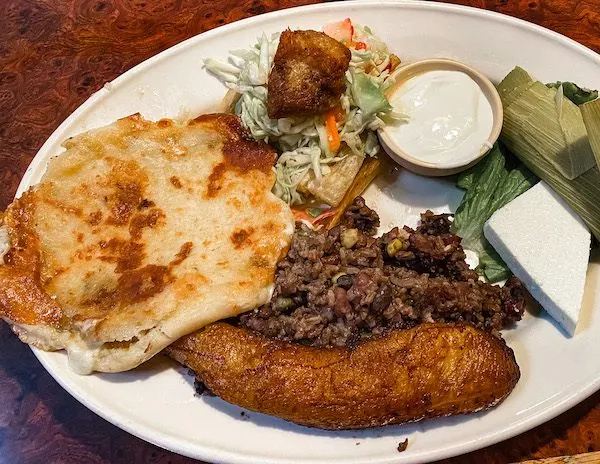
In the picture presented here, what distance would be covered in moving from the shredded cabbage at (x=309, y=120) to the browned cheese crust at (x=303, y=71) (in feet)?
Result: 0.60

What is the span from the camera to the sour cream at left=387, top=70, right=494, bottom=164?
3.20 m

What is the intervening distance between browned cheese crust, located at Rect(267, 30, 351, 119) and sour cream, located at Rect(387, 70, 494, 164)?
49 cm

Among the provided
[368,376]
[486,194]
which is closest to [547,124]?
[486,194]

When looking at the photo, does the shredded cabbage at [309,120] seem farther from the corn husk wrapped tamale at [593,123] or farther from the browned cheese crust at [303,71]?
the corn husk wrapped tamale at [593,123]

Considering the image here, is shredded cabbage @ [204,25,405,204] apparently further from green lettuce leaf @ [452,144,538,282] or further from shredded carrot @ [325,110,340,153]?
green lettuce leaf @ [452,144,538,282]

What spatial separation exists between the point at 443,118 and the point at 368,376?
1601 mm

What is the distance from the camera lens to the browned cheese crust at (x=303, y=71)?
3.03 meters

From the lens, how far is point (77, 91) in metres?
4.19

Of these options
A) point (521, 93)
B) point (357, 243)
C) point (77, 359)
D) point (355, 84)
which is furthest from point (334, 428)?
point (521, 93)

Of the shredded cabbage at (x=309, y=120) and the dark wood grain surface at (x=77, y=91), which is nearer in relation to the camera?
the dark wood grain surface at (x=77, y=91)

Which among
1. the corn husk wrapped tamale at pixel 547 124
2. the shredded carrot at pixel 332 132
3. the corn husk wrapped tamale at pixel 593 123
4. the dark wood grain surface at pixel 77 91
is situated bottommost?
the dark wood grain surface at pixel 77 91

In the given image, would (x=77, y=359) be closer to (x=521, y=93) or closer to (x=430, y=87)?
(x=430, y=87)

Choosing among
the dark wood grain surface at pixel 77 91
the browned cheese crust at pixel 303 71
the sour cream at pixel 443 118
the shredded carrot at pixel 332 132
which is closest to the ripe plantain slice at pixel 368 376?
the dark wood grain surface at pixel 77 91

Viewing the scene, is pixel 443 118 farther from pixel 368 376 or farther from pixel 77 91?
pixel 77 91
